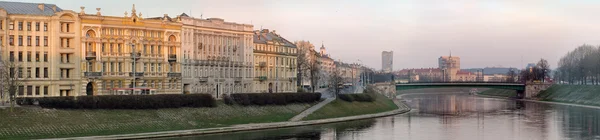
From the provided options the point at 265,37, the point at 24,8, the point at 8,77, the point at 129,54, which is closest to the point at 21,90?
the point at 8,77

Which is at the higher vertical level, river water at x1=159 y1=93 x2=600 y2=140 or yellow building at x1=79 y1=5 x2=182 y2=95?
yellow building at x1=79 y1=5 x2=182 y2=95

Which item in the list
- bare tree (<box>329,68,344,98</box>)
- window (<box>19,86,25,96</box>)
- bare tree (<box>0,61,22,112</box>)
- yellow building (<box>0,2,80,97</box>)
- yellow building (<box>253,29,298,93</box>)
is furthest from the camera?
bare tree (<box>329,68,344,98</box>)

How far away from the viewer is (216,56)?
353ft

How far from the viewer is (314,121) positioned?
96438mm

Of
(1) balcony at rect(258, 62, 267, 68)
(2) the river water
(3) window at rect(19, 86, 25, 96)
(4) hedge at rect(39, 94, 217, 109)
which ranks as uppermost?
(1) balcony at rect(258, 62, 267, 68)

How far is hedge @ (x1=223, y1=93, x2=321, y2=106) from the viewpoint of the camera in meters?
97.8

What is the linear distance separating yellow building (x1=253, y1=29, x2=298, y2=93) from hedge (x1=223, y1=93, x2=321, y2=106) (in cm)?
1190

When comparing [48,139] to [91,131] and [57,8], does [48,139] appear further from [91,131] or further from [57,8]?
[57,8]

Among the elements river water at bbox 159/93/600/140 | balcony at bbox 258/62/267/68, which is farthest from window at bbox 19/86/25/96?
balcony at bbox 258/62/267/68

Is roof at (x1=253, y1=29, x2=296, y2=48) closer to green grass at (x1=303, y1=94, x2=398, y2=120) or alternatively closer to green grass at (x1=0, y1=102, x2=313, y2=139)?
green grass at (x1=303, y1=94, x2=398, y2=120)

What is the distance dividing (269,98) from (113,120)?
3066 centimetres

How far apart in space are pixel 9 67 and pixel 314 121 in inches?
1519

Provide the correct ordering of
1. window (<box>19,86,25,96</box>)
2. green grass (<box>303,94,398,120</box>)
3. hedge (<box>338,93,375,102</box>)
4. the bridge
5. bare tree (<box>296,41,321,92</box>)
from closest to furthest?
window (<box>19,86,25,96</box>), green grass (<box>303,94,398,120</box>), hedge (<box>338,93,375,102</box>), bare tree (<box>296,41,321,92</box>), the bridge

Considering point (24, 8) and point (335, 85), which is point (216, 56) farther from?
point (335, 85)
